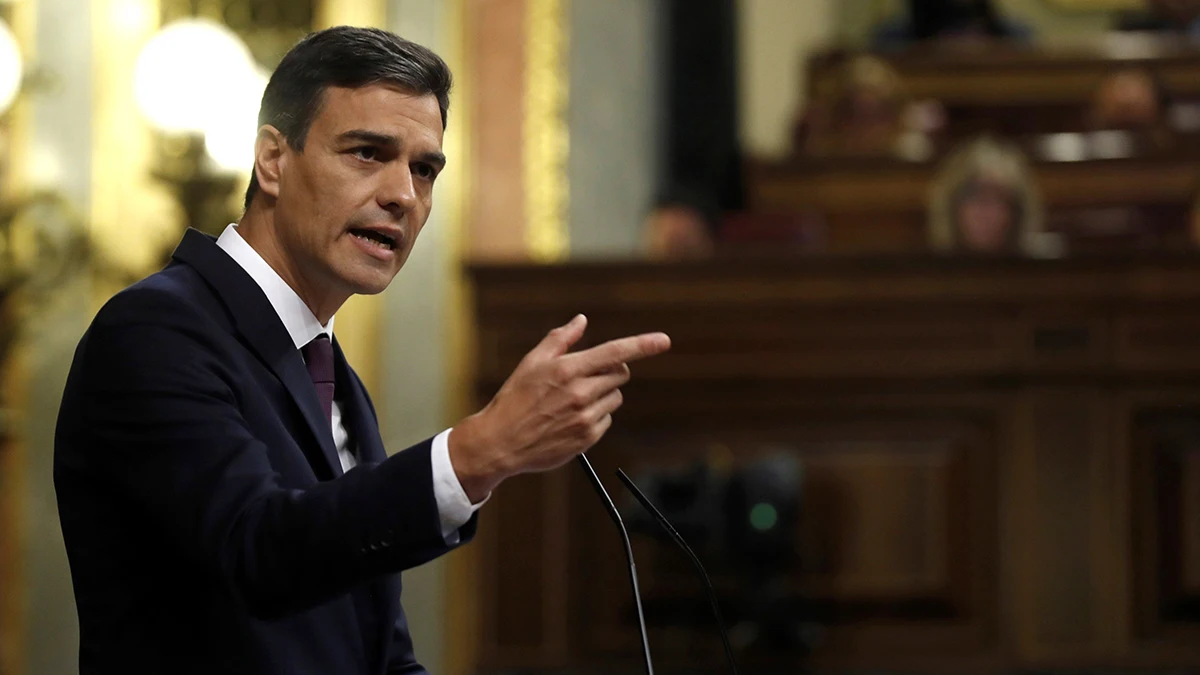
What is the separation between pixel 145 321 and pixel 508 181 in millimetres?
4844

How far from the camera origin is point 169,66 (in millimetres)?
5109

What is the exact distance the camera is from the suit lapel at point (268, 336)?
147cm

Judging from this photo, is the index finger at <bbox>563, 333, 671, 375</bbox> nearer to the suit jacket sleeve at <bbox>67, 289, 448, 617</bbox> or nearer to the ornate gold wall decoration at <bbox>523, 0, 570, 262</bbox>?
the suit jacket sleeve at <bbox>67, 289, 448, 617</bbox>

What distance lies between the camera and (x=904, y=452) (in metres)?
4.54

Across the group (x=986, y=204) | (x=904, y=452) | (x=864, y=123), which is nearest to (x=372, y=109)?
(x=904, y=452)

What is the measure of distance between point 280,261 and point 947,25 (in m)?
7.53

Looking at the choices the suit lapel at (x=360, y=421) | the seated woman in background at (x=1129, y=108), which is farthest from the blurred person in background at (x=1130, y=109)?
the suit lapel at (x=360, y=421)

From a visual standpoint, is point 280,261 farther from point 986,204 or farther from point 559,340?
point 986,204

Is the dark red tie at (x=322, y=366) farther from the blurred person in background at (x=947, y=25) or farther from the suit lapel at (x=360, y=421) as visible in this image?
the blurred person in background at (x=947, y=25)

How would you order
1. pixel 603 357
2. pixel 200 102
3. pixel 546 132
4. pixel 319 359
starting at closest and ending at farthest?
pixel 603 357, pixel 319 359, pixel 200 102, pixel 546 132

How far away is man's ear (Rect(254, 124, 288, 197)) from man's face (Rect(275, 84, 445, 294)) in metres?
0.02

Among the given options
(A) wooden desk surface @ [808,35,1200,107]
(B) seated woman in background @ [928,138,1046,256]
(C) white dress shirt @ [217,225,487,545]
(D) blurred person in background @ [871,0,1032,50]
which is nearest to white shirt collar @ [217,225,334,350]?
(C) white dress shirt @ [217,225,487,545]

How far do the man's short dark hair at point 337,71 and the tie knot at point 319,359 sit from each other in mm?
209

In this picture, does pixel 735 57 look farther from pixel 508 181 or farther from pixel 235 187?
pixel 235 187
